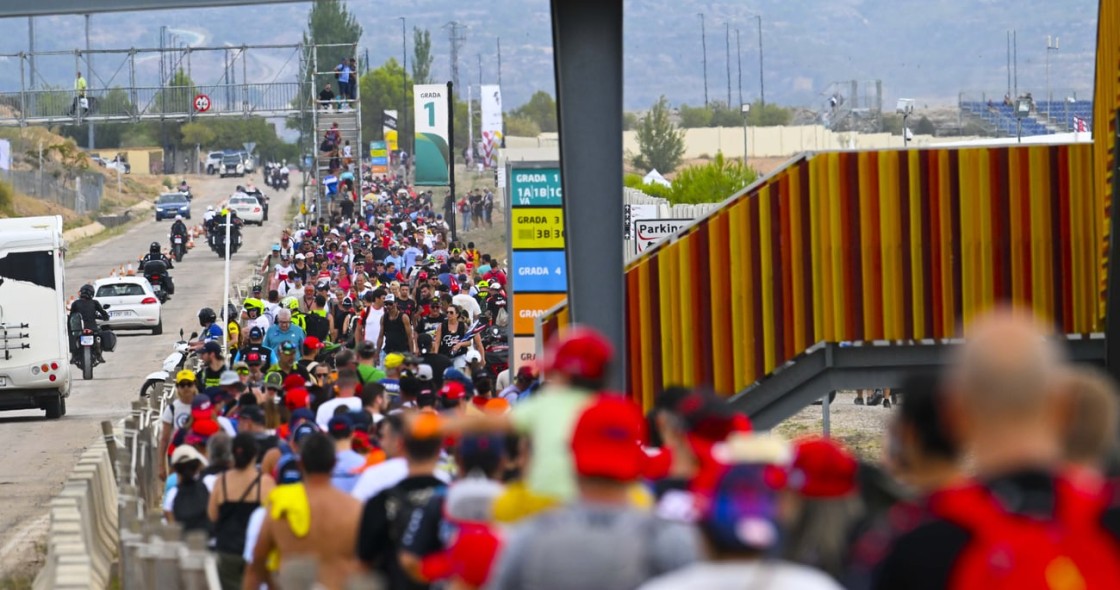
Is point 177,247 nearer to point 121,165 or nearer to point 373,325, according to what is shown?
point 373,325

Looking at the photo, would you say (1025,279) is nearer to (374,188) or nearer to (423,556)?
(423,556)

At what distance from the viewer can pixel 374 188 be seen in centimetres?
9319

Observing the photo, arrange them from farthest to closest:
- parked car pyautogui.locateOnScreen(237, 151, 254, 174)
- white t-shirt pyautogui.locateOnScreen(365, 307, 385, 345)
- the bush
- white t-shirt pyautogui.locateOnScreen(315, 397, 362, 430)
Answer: parked car pyautogui.locateOnScreen(237, 151, 254, 174) → the bush → white t-shirt pyautogui.locateOnScreen(365, 307, 385, 345) → white t-shirt pyautogui.locateOnScreen(315, 397, 362, 430)

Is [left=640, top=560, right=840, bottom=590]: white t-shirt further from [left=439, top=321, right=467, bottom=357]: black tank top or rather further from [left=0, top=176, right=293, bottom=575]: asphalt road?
[left=439, top=321, right=467, bottom=357]: black tank top

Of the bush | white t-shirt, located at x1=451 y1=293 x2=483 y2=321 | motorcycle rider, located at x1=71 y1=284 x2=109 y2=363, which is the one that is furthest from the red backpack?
the bush

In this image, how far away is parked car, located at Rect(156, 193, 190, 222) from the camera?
93875mm

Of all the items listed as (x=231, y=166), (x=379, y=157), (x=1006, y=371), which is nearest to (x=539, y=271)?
(x=1006, y=371)

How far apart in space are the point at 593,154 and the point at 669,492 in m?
7.57

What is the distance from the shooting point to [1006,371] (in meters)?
4.10

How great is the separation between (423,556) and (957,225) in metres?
11.3

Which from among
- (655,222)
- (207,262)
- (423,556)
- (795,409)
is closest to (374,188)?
(207,262)

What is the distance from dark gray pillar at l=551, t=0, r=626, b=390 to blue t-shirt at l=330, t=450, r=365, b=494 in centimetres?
400

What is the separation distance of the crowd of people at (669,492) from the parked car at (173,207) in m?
82.7

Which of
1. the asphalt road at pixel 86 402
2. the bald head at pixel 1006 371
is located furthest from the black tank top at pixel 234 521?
the bald head at pixel 1006 371
